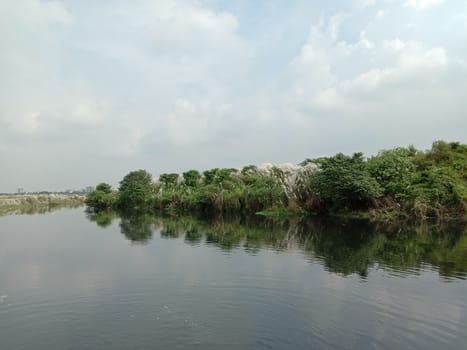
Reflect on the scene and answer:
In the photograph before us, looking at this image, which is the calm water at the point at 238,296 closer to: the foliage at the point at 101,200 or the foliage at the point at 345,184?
the foliage at the point at 345,184

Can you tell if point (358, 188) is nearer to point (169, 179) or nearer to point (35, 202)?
point (169, 179)

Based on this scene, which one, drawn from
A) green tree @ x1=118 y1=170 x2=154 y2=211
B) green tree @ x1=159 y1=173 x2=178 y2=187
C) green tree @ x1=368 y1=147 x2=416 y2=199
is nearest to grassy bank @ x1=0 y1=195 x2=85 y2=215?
green tree @ x1=118 y1=170 x2=154 y2=211

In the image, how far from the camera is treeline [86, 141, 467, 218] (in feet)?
95.5

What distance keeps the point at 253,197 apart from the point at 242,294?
108ft

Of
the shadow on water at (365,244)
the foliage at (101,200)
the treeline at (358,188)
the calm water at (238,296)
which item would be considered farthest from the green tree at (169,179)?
the calm water at (238,296)

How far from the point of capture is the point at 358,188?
30.5 metres

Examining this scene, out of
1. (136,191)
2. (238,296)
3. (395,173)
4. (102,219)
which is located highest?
(395,173)

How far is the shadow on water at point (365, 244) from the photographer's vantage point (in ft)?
42.8

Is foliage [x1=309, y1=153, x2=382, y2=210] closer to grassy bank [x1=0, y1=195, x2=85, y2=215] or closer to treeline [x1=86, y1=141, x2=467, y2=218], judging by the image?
treeline [x1=86, y1=141, x2=467, y2=218]

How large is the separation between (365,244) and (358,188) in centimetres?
1353

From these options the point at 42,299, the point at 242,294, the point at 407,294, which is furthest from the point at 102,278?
the point at 407,294

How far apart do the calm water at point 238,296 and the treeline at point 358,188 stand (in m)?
12.9

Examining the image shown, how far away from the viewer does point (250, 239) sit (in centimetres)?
2034

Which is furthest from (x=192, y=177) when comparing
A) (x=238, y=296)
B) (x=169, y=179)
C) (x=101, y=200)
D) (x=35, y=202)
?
(x=238, y=296)
